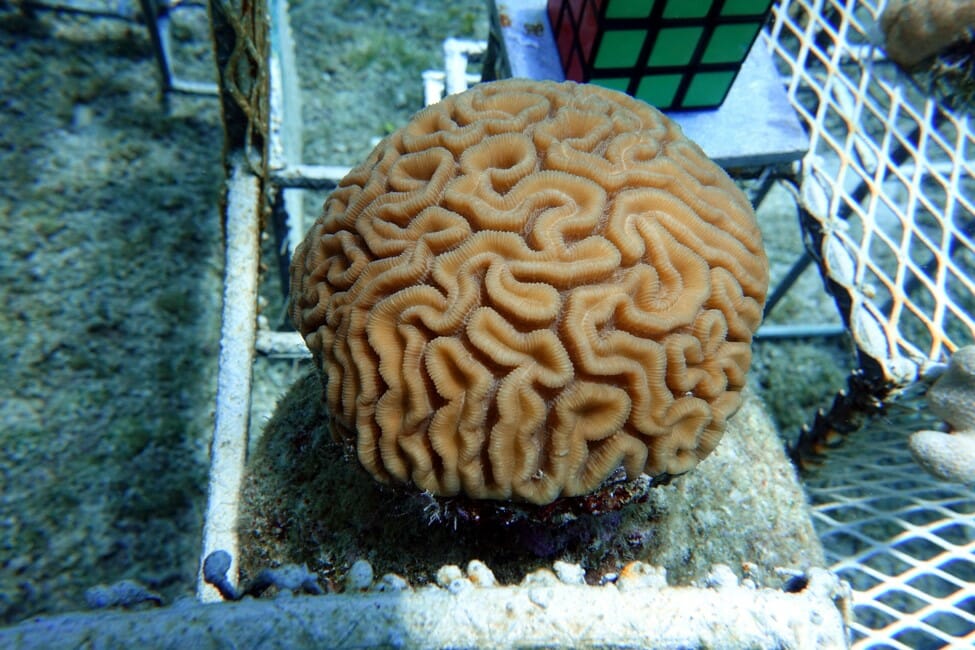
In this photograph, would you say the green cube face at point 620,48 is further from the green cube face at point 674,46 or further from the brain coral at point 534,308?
the brain coral at point 534,308

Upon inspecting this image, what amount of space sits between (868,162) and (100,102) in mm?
5784

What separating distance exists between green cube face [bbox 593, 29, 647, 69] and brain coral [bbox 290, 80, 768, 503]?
70 centimetres

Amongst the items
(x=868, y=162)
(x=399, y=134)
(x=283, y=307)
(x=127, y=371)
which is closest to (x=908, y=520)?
(x=868, y=162)

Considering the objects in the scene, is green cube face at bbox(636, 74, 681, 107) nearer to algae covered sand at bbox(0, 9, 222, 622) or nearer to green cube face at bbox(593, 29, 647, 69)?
green cube face at bbox(593, 29, 647, 69)

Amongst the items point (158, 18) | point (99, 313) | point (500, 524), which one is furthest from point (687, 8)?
point (158, 18)

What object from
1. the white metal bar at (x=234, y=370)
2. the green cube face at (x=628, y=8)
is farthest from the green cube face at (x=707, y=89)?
the white metal bar at (x=234, y=370)

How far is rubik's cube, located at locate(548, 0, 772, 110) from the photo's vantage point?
269 centimetres

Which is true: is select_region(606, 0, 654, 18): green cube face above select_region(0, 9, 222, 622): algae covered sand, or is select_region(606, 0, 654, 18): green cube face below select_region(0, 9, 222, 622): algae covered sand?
above

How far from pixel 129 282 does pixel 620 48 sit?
12.3 ft

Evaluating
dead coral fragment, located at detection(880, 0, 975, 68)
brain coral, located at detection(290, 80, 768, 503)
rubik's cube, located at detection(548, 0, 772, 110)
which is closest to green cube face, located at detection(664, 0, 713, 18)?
rubik's cube, located at detection(548, 0, 772, 110)

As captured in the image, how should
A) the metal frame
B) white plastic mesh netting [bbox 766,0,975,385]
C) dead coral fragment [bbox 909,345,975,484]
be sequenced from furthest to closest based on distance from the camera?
the metal frame < white plastic mesh netting [bbox 766,0,975,385] < dead coral fragment [bbox 909,345,975,484]

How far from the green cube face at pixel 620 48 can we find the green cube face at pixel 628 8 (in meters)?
0.07

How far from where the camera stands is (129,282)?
425 cm

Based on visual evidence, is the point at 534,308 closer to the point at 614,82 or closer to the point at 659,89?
the point at 614,82
